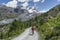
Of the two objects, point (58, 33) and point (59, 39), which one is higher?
point (58, 33)

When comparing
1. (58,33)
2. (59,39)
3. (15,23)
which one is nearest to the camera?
(59,39)

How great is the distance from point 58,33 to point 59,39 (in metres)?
4.05

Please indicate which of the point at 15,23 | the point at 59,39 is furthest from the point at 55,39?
the point at 15,23

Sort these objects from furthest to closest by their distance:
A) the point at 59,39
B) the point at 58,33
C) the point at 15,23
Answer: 1. the point at 15,23
2. the point at 58,33
3. the point at 59,39

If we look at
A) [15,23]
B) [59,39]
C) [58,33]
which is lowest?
[59,39]

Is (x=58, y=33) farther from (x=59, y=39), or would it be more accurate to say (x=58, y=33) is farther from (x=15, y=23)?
(x=15, y=23)

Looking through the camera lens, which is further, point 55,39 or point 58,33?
point 58,33

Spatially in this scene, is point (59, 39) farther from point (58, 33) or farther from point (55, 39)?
point (58, 33)

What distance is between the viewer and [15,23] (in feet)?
406

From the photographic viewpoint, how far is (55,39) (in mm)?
27969

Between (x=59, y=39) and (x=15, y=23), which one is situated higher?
(x=15, y=23)

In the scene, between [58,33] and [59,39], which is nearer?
[59,39]

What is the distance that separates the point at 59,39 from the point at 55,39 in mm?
1284

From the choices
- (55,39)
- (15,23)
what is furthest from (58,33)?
(15,23)
